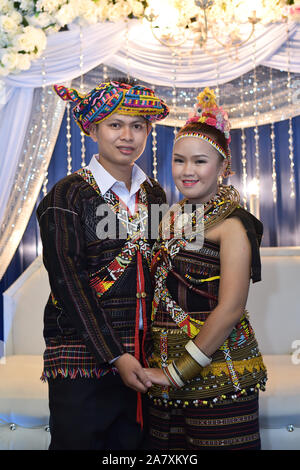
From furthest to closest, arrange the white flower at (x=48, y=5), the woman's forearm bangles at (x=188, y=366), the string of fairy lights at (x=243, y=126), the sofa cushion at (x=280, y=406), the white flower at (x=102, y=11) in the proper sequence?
the string of fairy lights at (x=243, y=126) < the white flower at (x=102, y=11) < the white flower at (x=48, y=5) < the sofa cushion at (x=280, y=406) < the woman's forearm bangles at (x=188, y=366)

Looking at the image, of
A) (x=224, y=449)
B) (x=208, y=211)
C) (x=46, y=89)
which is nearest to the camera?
(x=224, y=449)

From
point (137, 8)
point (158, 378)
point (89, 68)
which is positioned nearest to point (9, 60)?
point (89, 68)

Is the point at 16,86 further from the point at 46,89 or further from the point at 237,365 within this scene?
the point at 237,365

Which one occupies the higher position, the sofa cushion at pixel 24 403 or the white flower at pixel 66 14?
the white flower at pixel 66 14

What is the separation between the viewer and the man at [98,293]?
1.60 m

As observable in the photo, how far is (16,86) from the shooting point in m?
3.31

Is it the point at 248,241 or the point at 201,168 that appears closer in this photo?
the point at 248,241

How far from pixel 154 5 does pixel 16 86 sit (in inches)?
38.4

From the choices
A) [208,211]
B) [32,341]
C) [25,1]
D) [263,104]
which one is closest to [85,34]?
[25,1]

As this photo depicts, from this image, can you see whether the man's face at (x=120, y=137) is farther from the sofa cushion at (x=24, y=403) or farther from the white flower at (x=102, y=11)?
the white flower at (x=102, y=11)

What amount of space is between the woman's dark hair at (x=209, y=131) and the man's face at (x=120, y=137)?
0.51 ft

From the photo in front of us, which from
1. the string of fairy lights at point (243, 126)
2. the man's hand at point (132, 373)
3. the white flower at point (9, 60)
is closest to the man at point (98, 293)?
the man's hand at point (132, 373)

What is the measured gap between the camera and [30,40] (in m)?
3.17

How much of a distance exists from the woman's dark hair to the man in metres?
0.13
